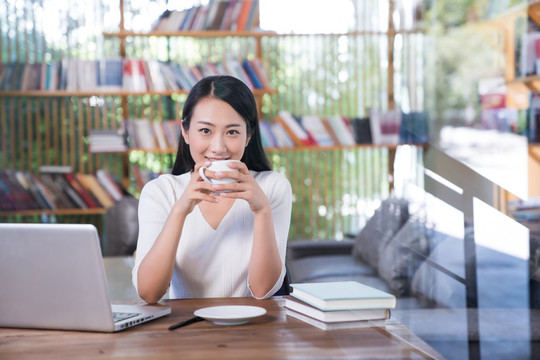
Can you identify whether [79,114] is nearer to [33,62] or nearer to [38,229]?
[33,62]

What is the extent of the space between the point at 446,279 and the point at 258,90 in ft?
9.31

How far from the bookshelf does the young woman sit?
2640 millimetres

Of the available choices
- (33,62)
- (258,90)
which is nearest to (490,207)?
(258,90)

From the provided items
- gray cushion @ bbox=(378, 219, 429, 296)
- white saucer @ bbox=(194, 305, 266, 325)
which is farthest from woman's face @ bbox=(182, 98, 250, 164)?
gray cushion @ bbox=(378, 219, 429, 296)

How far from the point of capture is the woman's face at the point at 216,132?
1.65 meters

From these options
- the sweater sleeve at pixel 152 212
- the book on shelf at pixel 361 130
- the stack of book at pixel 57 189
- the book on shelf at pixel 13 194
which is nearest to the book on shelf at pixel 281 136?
the book on shelf at pixel 361 130

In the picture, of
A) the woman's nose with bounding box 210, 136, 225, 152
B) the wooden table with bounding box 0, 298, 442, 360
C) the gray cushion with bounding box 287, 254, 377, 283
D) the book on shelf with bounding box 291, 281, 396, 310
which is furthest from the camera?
the gray cushion with bounding box 287, 254, 377, 283

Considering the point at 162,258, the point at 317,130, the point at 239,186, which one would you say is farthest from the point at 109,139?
the point at 239,186

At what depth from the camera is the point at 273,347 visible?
3.68 ft

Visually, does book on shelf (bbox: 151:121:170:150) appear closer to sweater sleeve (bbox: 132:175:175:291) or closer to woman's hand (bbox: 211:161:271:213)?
sweater sleeve (bbox: 132:175:175:291)

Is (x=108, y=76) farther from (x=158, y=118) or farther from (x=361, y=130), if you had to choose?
(x=361, y=130)

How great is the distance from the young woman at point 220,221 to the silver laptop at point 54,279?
32 centimetres

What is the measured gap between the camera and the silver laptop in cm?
116

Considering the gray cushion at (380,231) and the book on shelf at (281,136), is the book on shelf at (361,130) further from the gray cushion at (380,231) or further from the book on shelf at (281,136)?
the gray cushion at (380,231)
